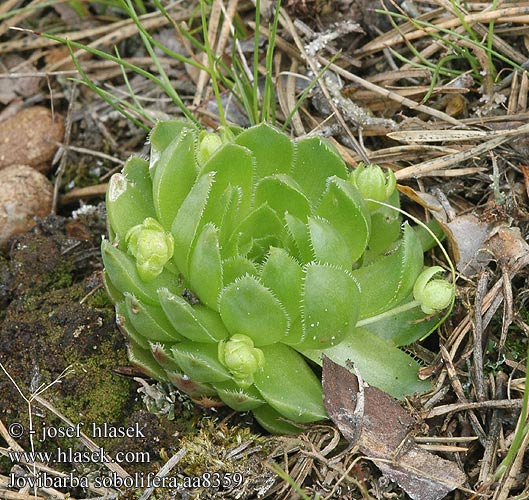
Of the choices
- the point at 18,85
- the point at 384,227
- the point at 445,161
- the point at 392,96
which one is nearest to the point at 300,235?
the point at 384,227

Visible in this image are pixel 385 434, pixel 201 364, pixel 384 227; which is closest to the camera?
pixel 201 364

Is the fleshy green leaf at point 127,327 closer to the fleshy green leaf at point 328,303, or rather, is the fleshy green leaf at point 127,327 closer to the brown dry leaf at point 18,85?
the fleshy green leaf at point 328,303

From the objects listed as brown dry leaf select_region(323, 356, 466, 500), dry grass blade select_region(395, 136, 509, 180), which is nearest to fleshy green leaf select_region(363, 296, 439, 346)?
brown dry leaf select_region(323, 356, 466, 500)

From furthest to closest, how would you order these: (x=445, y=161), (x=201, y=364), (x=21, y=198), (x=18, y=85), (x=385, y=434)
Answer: (x=18, y=85) → (x=21, y=198) → (x=445, y=161) → (x=385, y=434) → (x=201, y=364)

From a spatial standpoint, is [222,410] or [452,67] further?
[452,67]

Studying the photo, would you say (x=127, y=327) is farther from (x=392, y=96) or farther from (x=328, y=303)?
(x=392, y=96)

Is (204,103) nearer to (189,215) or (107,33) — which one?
(107,33)

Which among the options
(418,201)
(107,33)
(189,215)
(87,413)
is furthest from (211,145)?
(107,33)
